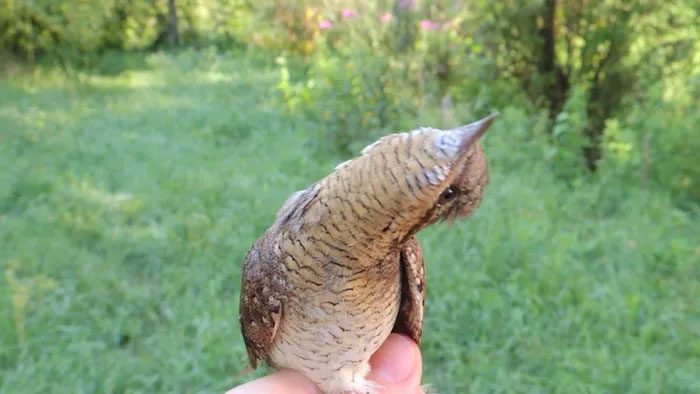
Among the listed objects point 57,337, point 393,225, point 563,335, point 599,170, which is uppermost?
point 393,225

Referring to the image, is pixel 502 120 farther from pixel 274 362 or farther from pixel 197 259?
pixel 274 362

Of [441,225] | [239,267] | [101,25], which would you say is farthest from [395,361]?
[101,25]

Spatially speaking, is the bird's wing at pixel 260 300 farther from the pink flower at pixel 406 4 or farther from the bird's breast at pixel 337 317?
the pink flower at pixel 406 4

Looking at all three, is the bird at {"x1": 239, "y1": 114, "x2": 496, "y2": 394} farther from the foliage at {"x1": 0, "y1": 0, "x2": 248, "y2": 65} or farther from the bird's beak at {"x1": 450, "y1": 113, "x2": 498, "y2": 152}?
the foliage at {"x1": 0, "y1": 0, "x2": 248, "y2": 65}

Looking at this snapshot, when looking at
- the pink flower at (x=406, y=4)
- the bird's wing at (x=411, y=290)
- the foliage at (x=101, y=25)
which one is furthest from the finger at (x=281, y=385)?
the foliage at (x=101, y=25)

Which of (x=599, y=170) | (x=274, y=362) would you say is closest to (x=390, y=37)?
(x=599, y=170)
